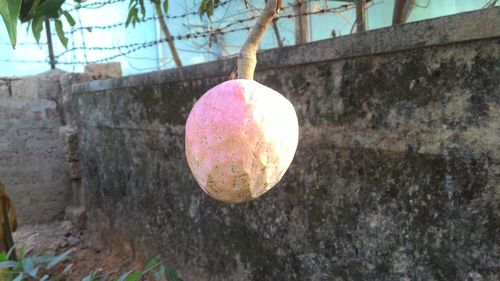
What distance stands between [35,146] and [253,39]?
3936 millimetres

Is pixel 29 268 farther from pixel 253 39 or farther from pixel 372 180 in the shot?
pixel 253 39

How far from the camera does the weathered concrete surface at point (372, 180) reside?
54.2 inches

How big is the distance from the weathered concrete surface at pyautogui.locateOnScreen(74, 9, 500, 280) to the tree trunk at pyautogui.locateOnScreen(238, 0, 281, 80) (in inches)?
30.6

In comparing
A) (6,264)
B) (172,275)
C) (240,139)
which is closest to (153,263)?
(172,275)

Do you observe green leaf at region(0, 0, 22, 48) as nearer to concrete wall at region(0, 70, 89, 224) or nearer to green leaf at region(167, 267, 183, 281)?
green leaf at region(167, 267, 183, 281)

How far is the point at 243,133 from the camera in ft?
2.60

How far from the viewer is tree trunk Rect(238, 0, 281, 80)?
79cm

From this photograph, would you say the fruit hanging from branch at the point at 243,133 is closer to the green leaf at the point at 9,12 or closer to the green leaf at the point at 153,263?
the green leaf at the point at 9,12

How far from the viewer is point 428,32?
1442mm

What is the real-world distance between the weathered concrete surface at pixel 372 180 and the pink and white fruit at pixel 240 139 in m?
0.76

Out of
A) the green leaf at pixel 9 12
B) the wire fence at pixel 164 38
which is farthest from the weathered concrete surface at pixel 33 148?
the green leaf at pixel 9 12

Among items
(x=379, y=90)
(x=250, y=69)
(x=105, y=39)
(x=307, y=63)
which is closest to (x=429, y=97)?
(x=379, y=90)

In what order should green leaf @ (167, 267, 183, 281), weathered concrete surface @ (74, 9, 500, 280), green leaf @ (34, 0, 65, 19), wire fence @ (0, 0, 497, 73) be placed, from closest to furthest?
weathered concrete surface @ (74, 9, 500, 280) < green leaf @ (34, 0, 65, 19) < green leaf @ (167, 267, 183, 281) < wire fence @ (0, 0, 497, 73)

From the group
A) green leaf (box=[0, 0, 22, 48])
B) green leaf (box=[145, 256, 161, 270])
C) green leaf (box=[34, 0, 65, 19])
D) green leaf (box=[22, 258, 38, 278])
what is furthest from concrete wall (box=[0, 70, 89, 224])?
green leaf (box=[0, 0, 22, 48])
